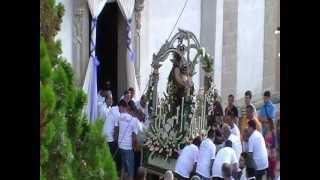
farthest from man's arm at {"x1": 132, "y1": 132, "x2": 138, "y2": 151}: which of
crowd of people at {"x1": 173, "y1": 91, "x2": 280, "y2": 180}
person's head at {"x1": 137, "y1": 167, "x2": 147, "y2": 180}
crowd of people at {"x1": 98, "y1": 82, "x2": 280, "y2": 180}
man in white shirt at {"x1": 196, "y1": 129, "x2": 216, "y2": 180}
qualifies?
man in white shirt at {"x1": 196, "y1": 129, "x2": 216, "y2": 180}

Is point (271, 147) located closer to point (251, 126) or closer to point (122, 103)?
point (251, 126)

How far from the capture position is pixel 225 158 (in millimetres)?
4480

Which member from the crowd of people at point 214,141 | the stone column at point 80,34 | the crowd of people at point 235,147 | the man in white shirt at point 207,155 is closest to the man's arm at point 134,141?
the crowd of people at point 214,141

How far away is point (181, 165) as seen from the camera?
453 cm

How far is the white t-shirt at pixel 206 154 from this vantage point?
4.52m

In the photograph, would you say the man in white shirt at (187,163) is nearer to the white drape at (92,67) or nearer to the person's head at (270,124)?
the person's head at (270,124)

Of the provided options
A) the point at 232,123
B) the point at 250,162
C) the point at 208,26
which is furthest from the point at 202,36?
the point at 250,162

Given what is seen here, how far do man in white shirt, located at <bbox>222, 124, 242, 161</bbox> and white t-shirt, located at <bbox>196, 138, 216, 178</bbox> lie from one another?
8 cm

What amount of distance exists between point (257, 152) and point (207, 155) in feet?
0.82

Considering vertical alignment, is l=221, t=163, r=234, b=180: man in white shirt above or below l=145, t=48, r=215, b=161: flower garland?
below

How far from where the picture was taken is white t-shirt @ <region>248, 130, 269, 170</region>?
14.5ft

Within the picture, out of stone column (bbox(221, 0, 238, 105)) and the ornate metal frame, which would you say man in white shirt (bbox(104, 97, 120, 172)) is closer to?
the ornate metal frame

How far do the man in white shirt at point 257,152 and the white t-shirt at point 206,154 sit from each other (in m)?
0.19
